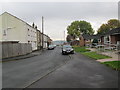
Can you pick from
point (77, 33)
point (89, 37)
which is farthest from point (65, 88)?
point (77, 33)

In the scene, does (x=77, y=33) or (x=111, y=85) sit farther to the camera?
(x=77, y=33)

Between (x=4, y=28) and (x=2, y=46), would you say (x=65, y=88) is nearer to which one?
(x=2, y=46)

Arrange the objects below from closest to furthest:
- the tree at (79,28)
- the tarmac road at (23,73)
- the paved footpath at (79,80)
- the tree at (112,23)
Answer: the paved footpath at (79,80)
the tarmac road at (23,73)
the tree at (112,23)
the tree at (79,28)

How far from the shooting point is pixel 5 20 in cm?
3094

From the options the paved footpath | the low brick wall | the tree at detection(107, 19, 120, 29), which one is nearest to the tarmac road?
the paved footpath

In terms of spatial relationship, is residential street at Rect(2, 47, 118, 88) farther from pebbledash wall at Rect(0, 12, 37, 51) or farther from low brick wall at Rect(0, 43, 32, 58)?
pebbledash wall at Rect(0, 12, 37, 51)

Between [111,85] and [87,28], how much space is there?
87089 millimetres

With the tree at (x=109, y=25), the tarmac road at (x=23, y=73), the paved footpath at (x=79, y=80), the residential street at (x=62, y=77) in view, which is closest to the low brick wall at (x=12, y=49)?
the tarmac road at (x=23, y=73)

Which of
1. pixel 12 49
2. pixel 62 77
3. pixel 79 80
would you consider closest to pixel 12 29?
pixel 12 49

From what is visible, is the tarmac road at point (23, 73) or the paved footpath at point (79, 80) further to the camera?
the tarmac road at point (23, 73)

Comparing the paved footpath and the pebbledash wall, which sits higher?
the pebbledash wall

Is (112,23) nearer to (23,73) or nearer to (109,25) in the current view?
(109,25)

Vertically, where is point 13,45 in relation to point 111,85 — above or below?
above

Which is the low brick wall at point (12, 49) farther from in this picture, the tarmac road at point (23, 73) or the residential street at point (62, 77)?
the residential street at point (62, 77)
